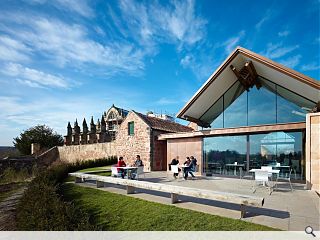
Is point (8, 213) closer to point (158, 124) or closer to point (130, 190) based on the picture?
point (130, 190)

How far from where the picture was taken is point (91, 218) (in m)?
6.59

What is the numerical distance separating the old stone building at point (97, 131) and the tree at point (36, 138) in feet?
15.5

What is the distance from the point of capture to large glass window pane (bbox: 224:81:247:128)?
13966mm

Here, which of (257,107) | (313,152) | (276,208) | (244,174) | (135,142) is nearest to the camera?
(276,208)

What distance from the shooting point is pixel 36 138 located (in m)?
43.7

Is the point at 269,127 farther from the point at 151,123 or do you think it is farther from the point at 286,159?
the point at 151,123

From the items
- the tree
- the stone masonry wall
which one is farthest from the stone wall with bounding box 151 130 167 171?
the tree

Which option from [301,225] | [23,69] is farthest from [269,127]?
[23,69]

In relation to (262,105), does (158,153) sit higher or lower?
lower

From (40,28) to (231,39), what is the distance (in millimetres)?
9820

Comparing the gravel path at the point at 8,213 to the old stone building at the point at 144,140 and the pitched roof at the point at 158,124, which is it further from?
the pitched roof at the point at 158,124

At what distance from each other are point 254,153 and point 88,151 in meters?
22.0

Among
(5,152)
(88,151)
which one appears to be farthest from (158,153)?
(5,152)

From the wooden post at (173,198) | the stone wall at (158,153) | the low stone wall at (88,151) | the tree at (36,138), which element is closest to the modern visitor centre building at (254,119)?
the stone wall at (158,153)
